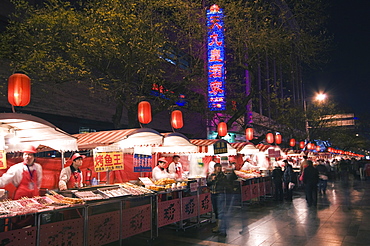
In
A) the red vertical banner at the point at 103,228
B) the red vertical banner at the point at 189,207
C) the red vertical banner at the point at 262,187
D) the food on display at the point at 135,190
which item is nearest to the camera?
the red vertical banner at the point at 103,228

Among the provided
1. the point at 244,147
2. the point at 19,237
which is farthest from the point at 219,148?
the point at 19,237

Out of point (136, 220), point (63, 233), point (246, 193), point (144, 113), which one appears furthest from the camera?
point (246, 193)

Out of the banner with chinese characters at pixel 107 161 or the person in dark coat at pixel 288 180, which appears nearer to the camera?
the banner with chinese characters at pixel 107 161

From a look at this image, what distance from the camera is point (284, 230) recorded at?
8.61 meters

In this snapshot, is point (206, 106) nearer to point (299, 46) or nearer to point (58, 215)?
point (299, 46)

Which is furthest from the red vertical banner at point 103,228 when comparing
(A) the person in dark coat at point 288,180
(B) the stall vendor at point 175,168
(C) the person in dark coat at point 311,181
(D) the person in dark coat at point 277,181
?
(A) the person in dark coat at point 288,180

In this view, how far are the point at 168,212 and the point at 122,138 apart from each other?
2486 millimetres

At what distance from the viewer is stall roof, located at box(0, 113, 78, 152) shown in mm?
7012

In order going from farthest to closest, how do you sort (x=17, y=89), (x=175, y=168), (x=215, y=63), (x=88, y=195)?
(x=215, y=63) → (x=175, y=168) → (x=17, y=89) → (x=88, y=195)

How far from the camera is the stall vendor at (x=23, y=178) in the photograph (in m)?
7.25

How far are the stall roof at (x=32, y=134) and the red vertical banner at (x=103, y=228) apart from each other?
2.42 metres

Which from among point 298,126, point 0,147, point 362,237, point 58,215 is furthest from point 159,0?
point 298,126

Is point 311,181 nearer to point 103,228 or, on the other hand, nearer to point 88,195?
point 103,228

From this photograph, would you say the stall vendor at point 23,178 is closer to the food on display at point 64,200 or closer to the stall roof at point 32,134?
the stall roof at point 32,134
